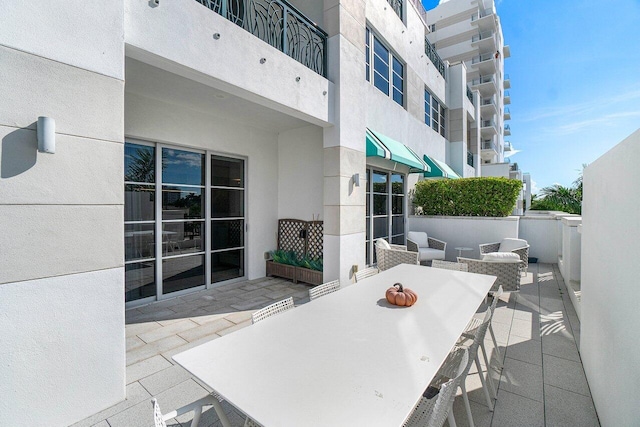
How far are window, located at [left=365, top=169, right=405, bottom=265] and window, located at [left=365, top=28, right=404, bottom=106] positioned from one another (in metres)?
Result: 2.76

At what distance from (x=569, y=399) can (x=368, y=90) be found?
756 centimetres

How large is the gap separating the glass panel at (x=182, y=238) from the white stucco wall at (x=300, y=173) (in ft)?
8.07

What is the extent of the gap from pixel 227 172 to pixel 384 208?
5150 millimetres

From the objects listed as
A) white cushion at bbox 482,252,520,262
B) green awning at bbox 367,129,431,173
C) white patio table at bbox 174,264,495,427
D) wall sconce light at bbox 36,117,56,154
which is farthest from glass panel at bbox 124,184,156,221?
white cushion at bbox 482,252,520,262

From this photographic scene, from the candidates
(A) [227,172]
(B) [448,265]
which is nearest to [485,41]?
(B) [448,265]

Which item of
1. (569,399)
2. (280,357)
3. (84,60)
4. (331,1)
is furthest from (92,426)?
(331,1)

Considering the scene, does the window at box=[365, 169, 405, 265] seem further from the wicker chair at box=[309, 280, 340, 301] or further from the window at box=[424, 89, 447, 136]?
the wicker chair at box=[309, 280, 340, 301]

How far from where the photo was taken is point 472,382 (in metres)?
3.30

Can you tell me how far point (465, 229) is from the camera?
9.91 meters

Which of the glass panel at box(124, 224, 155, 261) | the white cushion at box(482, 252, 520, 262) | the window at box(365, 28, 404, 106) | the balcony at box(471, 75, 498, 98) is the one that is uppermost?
the balcony at box(471, 75, 498, 98)

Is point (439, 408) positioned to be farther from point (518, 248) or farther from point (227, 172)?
point (518, 248)

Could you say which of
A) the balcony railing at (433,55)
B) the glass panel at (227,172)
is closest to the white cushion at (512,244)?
the glass panel at (227,172)

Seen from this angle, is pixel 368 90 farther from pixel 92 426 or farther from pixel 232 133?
pixel 92 426

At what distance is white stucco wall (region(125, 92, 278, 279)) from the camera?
5.48 meters
